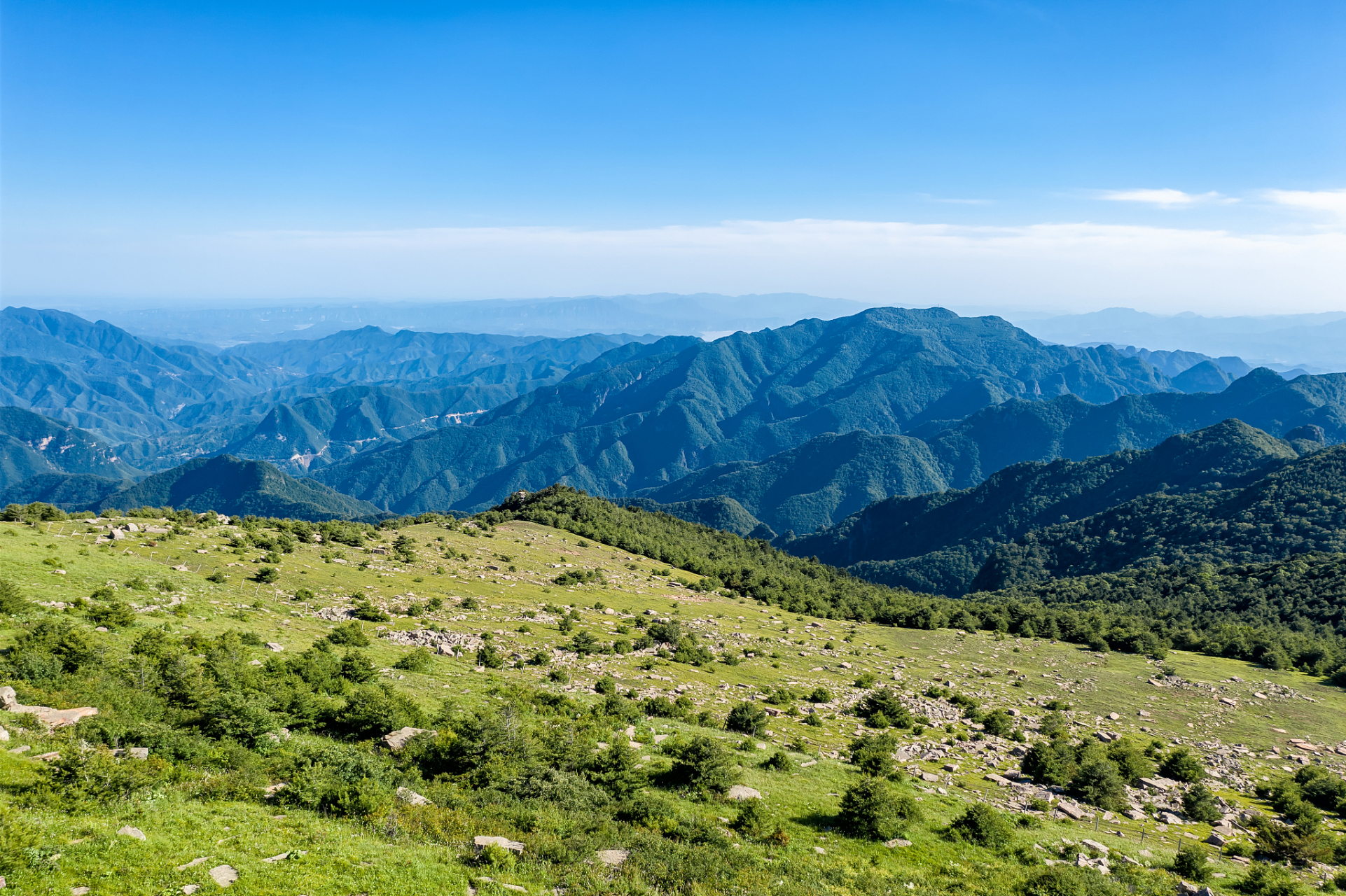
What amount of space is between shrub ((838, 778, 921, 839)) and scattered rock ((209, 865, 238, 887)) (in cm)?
1928

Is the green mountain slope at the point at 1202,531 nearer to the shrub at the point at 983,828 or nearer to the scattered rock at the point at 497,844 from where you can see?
the shrub at the point at 983,828

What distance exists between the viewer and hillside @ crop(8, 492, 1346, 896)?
17828 millimetres

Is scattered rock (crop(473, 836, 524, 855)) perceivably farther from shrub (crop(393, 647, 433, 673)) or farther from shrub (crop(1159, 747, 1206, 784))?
shrub (crop(1159, 747, 1206, 784))

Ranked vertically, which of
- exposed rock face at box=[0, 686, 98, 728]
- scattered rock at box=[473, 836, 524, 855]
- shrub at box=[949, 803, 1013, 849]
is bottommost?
shrub at box=[949, 803, 1013, 849]

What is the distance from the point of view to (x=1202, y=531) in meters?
151

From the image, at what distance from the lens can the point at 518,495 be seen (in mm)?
119188

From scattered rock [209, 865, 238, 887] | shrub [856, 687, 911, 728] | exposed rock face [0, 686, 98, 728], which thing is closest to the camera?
scattered rock [209, 865, 238, 887]

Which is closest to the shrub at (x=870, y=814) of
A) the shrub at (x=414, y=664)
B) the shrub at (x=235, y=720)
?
the shrub at (x=235, y=720)

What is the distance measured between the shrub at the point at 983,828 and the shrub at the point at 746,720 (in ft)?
38.4

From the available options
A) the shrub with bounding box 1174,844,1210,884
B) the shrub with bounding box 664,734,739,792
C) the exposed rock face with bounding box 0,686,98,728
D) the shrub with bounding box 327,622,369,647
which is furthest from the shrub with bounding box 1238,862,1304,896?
the shrub with bounding box 327,622,369,647

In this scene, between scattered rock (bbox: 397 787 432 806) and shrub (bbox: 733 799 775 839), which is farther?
shrub (bbox: 733 799 775 839)

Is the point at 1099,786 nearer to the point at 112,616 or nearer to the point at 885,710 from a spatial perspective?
the point at 885,710

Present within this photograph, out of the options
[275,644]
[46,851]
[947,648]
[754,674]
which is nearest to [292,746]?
[46,851]

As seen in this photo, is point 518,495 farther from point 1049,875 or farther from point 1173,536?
point 1173,536
